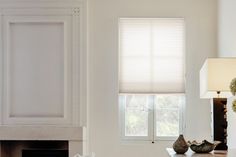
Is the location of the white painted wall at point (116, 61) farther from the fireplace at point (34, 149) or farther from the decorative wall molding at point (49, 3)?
the fireplace at point (34, 149)

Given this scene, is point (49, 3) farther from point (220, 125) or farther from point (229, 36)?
point (220, 125)

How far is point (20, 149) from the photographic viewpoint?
6215 millimetres

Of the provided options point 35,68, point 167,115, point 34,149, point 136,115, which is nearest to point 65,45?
point 35,68

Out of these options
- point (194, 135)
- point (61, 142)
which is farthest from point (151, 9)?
point (61, 142)

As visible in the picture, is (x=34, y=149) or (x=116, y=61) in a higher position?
(x=116, y=61)

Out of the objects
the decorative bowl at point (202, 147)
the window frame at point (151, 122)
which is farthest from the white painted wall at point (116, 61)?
the decorative bowl at point (202, 147)

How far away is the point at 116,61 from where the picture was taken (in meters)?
6.12

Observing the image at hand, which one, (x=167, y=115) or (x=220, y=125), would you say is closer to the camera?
(x=220, y=125)

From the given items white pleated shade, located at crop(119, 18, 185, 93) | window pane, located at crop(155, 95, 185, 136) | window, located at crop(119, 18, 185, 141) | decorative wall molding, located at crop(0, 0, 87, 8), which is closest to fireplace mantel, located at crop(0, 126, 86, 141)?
window, located at crop(119, 18, 185, 141)

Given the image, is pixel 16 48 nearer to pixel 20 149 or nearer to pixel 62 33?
pixel 62 33

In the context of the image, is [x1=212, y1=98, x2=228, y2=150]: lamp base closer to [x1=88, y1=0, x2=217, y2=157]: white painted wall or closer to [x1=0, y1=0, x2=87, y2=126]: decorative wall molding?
[x1=88, y1=0, x2=217, y2=157]: white painted wall

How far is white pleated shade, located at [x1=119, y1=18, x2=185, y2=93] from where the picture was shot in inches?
239

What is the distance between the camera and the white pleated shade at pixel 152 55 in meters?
6.08

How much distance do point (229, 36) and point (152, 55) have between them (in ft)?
3.98
